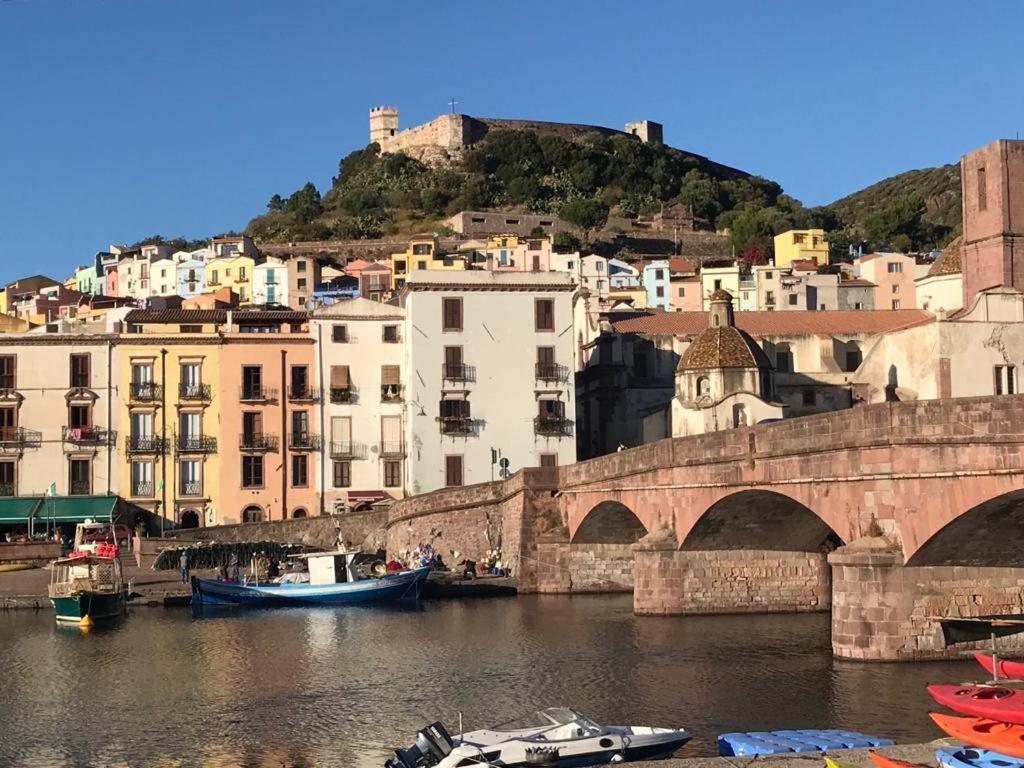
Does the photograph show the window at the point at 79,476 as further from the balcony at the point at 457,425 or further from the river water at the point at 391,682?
the river water at the point at 391,682

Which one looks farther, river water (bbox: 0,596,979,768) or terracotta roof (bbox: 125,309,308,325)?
terracotta roof (bbox: 125,309,308,325)

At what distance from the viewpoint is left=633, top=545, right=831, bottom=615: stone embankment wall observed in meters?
49.3

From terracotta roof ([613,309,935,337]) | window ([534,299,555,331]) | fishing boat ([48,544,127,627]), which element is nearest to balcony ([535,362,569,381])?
window ([534,299,555,331])

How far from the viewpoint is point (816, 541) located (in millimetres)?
49812

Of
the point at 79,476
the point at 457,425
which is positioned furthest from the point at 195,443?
the point at 457,425

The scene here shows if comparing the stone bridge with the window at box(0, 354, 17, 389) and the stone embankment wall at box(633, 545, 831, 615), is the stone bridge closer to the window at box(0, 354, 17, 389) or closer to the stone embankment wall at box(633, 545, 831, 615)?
the stone embankment wall at box(633, 545, 831, 615)

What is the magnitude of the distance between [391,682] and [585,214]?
127 m

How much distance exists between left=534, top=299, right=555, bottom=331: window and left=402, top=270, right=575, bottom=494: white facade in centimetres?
5

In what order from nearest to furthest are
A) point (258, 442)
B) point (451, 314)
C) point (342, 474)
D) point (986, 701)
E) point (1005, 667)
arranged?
1. point (986, 701)
2. point (1005, 667)
3. point (451, 314)
4. point (258, 442)
5. point (342, 474)

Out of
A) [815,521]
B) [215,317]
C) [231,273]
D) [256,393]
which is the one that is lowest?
[815,521]

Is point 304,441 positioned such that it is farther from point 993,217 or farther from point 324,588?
point 993,217

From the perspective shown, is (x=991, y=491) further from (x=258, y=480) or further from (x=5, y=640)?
(x=258, y=480)

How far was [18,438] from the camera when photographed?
72188 mm

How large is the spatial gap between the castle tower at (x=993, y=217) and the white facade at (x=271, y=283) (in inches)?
2914
